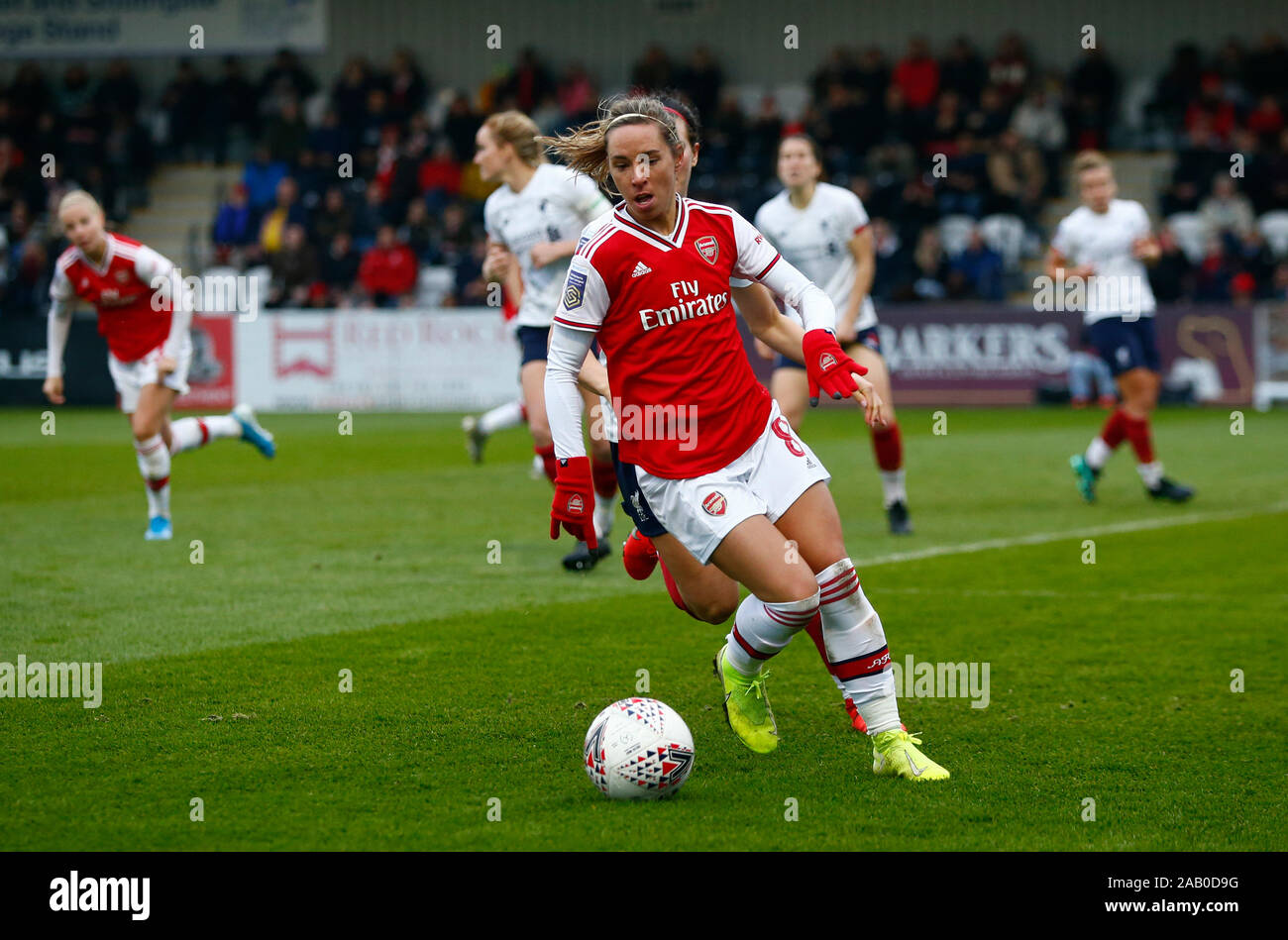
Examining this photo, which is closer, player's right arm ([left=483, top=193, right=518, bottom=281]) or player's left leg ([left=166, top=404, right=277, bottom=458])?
player's right arm ([left=483, top=193, right=518, bottom=281])

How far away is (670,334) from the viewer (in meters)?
5.09

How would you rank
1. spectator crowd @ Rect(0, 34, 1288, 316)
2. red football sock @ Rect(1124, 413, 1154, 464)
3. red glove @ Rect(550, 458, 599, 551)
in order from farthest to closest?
spectator crowd @ Rect(0, 34, 1288, 316) < red football sock @ Rect(1124, 413, 1154, 464) < red glove @ Rect(550, 458, 599, 551)

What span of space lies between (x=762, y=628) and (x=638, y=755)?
0.68 metres

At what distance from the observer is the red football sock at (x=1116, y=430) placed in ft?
38.8

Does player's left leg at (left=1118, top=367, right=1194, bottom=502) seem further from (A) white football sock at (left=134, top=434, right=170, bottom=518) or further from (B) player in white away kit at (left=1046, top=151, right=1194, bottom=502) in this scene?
(A) white football sock at (left=134, top=434, right=170, bottom=518)

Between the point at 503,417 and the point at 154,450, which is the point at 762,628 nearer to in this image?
the point at 154,450

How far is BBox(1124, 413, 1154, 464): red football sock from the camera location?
38.5ft

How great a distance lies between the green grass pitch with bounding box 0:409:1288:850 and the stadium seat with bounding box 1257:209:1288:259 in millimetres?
11417

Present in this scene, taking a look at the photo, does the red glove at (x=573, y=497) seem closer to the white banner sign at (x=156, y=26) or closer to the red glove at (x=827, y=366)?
the red glove at (x=827, y=366)

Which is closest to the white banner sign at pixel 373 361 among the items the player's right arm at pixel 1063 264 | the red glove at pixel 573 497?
the player's right arm at pixel 1063 264

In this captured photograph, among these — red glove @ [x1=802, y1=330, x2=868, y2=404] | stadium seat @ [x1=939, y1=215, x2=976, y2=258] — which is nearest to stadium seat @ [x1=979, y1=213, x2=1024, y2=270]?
stadium seat @ [x1=939, y1=215, x2=976, y2=258]

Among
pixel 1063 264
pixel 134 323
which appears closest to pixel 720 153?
pixel 1063 264

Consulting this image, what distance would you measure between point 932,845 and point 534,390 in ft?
18.3

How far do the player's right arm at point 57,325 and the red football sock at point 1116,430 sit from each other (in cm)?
735
